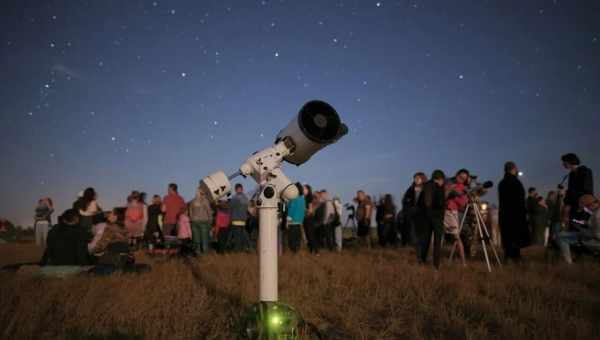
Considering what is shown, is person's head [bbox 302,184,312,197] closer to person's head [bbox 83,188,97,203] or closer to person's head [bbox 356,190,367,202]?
person's head [bbox 356,190,367,202]

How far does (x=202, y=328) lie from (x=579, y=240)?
6806mm

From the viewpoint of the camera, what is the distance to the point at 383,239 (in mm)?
13008

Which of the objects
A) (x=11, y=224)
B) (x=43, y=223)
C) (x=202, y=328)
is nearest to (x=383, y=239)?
(x=202, y=328)

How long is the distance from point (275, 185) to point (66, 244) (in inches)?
197

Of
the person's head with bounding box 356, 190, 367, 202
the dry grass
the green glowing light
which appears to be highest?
the person's head with bounding box 356, 190, 367, 202

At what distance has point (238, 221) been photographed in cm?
1058

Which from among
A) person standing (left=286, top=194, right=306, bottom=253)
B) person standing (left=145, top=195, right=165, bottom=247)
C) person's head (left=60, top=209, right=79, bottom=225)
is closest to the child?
person standing (left=145, top=195, right=165, bottom=247)

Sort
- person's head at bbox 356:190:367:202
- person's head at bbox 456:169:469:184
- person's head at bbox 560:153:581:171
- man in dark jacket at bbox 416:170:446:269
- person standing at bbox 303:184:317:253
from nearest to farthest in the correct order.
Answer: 1. person's head at bbox 560:153:581:171
2. man in dark jacket at bbox 416:170:446:269
3. person's head at bbox 456:169:469:184
4. person standing at bbox 303:184:317:253
5. person's head at bbox 356:190:367:202

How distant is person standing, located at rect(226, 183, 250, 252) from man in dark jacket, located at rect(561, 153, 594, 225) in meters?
7.13

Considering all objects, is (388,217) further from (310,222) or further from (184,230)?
(184,230)

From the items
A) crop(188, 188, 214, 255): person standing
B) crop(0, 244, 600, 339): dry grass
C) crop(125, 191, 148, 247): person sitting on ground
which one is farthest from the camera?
crop(125, 191, 148, 247): person sitting on ground

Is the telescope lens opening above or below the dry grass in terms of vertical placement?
above

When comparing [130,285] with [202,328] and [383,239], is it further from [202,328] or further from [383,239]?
[383,239]

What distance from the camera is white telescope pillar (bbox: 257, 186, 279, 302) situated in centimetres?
300
